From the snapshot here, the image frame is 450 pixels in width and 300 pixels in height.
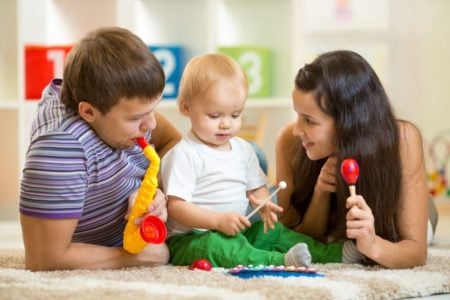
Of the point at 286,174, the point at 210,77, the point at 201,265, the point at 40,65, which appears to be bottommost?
the point at 201,265

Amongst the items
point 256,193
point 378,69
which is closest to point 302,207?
point 256,193

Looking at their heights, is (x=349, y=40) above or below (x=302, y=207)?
above

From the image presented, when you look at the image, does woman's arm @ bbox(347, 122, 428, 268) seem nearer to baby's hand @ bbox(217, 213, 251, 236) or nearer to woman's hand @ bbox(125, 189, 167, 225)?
baby's hand @ bbox(217, 213, 251, 236)

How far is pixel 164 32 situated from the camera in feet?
11.3

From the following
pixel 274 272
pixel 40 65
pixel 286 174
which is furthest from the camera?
pixel 40 65

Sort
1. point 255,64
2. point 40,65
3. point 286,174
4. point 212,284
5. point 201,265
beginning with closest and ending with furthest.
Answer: point 212,284 < point 201,265 < point 286,174 < point 40,65 < point 255,64

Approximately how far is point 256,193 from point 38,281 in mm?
587

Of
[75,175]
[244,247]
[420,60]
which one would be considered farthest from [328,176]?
[420,60]

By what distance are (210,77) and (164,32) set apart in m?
1.65

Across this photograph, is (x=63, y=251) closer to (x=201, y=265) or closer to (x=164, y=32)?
(x=201, y=265)

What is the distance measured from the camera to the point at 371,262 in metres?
1.80

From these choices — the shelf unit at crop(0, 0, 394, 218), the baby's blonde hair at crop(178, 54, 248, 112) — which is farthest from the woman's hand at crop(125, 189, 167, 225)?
the shelf unit at crop(0, 0, 394, 218)

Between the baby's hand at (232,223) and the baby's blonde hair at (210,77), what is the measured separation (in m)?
0.26

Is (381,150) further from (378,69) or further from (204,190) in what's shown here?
(378,69)
